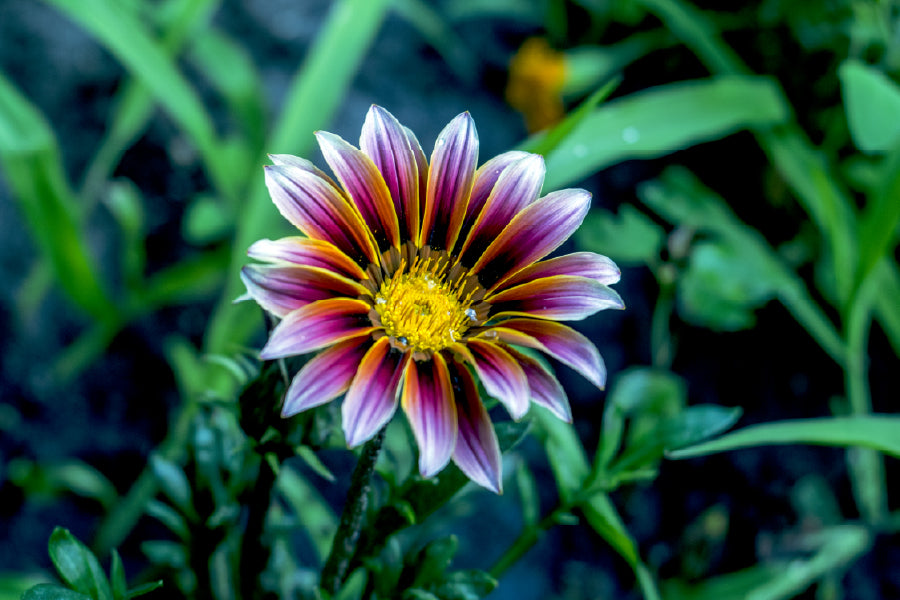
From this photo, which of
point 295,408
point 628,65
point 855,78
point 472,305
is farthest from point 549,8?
point 295,408

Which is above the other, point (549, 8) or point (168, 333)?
point (549, 8)

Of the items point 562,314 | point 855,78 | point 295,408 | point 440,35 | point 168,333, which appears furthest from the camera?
point 440,35

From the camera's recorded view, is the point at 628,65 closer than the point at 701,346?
No

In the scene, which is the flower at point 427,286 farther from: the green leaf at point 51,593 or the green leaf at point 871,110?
the green leaf at point 871,110

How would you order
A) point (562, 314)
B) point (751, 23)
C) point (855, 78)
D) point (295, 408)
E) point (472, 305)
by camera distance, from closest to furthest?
point (295, 408) < point (562, 314) < point (472, 305) < point (855, 78) < point (751, 23)

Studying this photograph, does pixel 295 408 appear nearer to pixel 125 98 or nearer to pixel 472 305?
pixel 472 305

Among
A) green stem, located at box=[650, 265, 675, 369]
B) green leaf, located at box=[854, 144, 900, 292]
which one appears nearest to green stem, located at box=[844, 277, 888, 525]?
green leaf, located at box=[854, 144, 900, 292]

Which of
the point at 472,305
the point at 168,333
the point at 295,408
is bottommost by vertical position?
the point at 168,333

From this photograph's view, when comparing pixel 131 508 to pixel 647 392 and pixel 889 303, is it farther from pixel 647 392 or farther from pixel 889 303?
pixel 889 303

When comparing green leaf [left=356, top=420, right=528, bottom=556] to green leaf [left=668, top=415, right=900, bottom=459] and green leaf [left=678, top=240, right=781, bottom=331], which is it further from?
green leaf [left=678, top=240, right=781, bottom=331]
